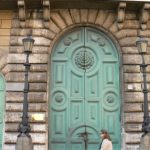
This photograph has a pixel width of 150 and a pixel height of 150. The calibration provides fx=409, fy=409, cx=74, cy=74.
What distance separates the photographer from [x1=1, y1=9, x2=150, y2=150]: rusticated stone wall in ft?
42.2

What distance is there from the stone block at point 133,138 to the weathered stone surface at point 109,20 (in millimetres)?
3681

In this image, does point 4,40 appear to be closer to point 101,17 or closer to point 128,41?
point 101,17

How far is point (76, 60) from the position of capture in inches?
542

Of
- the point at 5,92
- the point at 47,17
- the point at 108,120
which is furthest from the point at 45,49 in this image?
the point at 108,120

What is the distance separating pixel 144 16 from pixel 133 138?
4014mm

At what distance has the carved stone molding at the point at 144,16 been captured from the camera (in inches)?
527

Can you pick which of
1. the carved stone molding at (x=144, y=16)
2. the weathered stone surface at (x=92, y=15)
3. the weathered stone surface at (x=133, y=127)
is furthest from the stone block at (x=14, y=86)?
the carved stone molding at (x=144, y=16)

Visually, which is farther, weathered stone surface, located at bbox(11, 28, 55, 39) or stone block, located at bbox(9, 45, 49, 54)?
weathered stone surface, located at bbox(11, 28, 55, 39)

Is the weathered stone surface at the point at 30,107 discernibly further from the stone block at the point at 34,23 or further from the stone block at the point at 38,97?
the stone block at the point at 34,23

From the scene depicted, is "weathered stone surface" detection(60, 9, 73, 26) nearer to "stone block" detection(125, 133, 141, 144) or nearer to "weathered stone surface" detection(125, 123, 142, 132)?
"weathered stone surface" detection(125, 123, 142, 132)

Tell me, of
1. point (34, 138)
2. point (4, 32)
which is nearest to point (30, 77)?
point (4, 32)

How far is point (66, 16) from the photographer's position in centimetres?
1376

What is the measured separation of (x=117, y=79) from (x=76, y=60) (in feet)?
4.97

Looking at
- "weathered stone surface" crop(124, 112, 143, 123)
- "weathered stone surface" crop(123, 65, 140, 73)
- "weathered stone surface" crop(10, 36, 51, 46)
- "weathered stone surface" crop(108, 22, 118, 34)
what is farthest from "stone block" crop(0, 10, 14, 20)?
"weathered stone surface" crop(124, 112, 143, 123)
